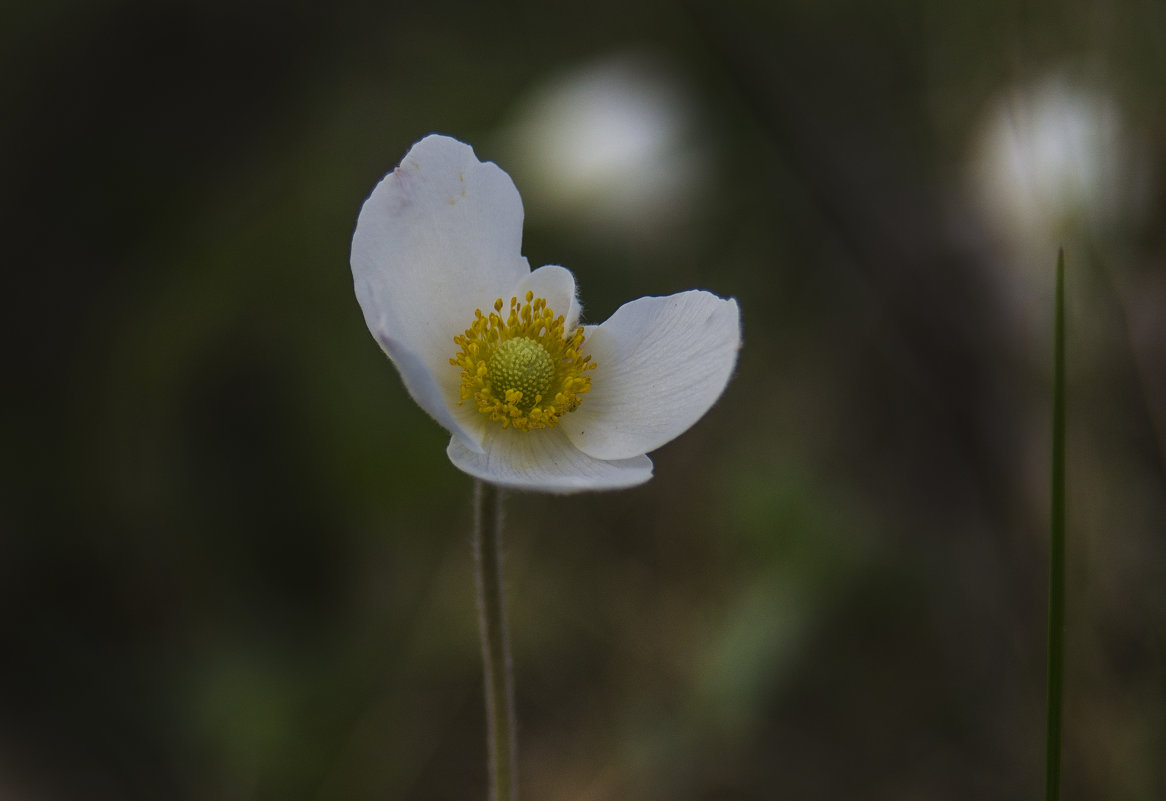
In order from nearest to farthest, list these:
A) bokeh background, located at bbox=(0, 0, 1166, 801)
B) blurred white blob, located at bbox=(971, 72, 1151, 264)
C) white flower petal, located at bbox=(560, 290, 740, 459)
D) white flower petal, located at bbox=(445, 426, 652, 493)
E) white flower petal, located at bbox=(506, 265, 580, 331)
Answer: white flower petal, located at bbox=(445, 426, 652, 493)
white flower petal, located at bbox=(560, 290, 740, 459)
white flower petal, located at bbox=(506, 265, 580, 331)
blurred white blob, located at bbox=(971, 72, 1151, 264)
bokeh background, located at bbox=(0, 0, 1166, 801)

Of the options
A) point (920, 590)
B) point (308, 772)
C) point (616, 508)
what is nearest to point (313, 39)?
point (616, 508)

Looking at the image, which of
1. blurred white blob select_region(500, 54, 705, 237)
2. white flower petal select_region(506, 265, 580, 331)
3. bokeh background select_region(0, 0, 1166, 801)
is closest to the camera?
white flower petal select_region(506, 265, 580, 331)

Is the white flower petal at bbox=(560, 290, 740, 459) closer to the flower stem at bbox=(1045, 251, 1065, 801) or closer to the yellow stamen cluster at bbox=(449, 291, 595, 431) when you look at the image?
the yellow stamen cluster at bbox=(449, 291, 595, 431)

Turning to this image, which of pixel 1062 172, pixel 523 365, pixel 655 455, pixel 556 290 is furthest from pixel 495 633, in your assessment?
pixel 655 455

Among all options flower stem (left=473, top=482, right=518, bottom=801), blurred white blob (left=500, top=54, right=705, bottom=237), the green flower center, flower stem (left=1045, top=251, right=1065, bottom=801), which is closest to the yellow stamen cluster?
the green flower center

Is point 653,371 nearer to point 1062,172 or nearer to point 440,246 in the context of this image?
point 440,246

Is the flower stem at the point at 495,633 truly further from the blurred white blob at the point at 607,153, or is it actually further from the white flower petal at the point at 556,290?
the blurred white blob at the point at 607,153

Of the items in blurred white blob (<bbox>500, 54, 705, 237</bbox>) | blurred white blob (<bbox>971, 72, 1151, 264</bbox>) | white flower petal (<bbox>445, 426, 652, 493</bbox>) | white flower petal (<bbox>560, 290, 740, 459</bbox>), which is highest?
blurred white blob (<bbox>971, 72, 1151, 264</bbox>)

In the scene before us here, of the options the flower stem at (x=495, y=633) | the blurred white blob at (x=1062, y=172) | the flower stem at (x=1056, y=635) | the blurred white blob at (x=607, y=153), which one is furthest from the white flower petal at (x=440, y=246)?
the blurred white blob at (x=607, y=153)
